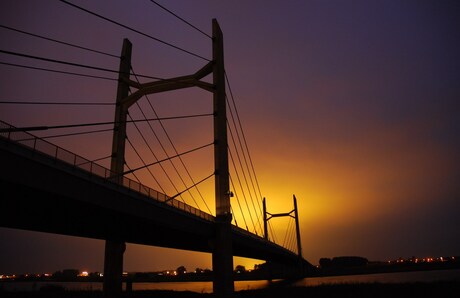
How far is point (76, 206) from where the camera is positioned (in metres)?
18.8

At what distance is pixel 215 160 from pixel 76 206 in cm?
1182

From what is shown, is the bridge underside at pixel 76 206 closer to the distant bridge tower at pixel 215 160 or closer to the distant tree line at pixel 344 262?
the distant bridge tower at pixel 215 160

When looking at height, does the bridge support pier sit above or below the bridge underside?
below

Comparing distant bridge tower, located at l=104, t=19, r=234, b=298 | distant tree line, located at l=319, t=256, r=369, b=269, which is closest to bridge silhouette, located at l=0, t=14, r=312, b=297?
distant bridge tower, located at l=104, t=19, r=234, b=298

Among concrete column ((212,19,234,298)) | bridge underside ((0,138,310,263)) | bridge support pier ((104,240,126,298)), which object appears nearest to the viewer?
bridge underside ((0,138,310,263))

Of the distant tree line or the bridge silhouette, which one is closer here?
the bridge silhouette

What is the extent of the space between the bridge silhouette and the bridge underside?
1.3 inches

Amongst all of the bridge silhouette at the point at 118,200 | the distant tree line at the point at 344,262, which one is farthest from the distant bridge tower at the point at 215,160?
the distant tree line at the point at 344,262

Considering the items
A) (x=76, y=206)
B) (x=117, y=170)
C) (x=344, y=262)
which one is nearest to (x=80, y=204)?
(x=76, y=206)

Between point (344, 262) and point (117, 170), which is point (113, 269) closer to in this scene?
point (117, 170)

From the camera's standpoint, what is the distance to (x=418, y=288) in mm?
28844

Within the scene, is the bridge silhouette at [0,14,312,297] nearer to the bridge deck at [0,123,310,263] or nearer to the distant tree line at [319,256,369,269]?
the bridge deck at [0,123,310,263]

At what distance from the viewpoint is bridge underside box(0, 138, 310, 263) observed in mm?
14852

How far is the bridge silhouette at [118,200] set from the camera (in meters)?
15.4
